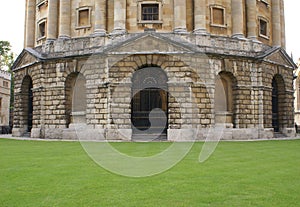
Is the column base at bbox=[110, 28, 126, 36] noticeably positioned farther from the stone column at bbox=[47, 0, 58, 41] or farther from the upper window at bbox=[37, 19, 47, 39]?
the upper window at bbox=[37, 19, 47, 39]

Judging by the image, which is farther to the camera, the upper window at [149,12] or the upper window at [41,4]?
the upper window at [41,4]

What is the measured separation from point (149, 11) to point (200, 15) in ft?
12.5

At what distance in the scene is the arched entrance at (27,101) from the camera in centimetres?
2820

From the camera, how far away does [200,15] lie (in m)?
24.3

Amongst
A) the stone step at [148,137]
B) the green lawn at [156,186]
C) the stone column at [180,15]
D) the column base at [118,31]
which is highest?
the stone column at [180,15]

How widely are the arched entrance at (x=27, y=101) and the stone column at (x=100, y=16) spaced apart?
27.6ft

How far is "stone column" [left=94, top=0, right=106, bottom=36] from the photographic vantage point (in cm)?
2462

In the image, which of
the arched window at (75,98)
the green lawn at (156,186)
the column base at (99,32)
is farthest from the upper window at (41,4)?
the green lawn at (156,186)

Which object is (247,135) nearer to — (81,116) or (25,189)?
(81,116)

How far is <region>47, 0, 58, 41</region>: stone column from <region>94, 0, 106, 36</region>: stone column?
14.3ft

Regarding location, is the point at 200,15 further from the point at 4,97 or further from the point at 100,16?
the point at 4,97

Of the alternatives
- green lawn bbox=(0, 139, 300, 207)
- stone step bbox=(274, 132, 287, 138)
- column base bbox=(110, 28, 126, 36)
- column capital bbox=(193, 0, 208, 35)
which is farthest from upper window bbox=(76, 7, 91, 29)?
green lawn bbox=(0, 139, 300, 207)

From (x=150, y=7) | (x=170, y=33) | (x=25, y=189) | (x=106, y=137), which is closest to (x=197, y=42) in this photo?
(x=170, y=33)

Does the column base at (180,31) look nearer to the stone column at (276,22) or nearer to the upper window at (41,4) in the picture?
the stone column at (276,22)
